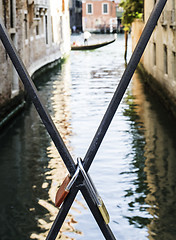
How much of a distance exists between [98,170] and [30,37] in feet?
35.0

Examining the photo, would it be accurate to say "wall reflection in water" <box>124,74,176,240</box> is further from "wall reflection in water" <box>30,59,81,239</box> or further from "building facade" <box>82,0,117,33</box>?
"building facade" <box>82,0,117,33</box>

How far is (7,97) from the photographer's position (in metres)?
9.56

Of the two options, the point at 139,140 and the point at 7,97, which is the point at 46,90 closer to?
the point at 7,97

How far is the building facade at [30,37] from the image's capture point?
960cm

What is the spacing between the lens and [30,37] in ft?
54.5

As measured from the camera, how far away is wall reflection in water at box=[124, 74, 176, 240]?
186 inches

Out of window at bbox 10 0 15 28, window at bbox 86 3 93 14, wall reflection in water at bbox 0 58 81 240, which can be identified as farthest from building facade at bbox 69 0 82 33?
wall reflection in water at bbox 0 58 81 240

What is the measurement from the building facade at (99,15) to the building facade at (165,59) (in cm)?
4293

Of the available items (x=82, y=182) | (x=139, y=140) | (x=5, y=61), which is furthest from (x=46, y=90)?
(x=82, y=182)

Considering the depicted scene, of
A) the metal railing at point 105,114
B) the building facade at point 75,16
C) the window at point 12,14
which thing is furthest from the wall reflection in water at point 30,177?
the building facade at point 75,16

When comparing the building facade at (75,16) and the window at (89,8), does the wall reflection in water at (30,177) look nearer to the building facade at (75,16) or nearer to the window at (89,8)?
the window at (89,8)

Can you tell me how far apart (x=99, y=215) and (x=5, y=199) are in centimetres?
301

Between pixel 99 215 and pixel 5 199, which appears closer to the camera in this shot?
pixel 99 215

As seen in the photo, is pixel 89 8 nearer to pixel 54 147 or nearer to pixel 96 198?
pixel 54 147
